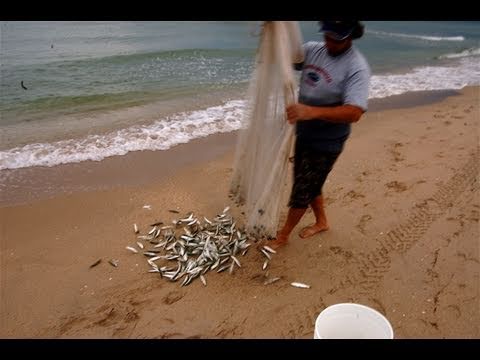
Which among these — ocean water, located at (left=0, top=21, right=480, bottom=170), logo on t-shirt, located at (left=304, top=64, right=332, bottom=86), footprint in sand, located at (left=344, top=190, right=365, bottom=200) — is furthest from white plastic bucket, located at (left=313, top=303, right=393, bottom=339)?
footprint in sand, located at (left=344, top=190, right=365, bottom=200)

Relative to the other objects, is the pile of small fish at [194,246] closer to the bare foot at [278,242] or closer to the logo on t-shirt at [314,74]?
the bare foot at [278,242]

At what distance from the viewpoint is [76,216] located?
595cm

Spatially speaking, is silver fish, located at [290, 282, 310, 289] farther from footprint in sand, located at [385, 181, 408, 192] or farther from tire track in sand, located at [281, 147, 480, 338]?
footprint in sand, located at [385, 181, 408, 192]

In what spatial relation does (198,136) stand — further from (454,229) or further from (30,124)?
(454,229)

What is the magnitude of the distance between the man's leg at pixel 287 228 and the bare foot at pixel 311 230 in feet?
0.95

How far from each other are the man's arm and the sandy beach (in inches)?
75.7

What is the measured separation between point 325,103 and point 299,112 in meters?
0.38

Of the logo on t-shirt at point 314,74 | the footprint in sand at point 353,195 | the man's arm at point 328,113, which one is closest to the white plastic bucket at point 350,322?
the man's arm at point 328,113

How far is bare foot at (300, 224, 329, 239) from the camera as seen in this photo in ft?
16.9

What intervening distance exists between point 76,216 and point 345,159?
5.01 metres

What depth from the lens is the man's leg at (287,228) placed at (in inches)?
185

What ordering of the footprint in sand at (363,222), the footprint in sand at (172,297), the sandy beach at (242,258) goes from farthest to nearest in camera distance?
the footprint in sand at (363,222) < the footprint in sand at (172,297) < the sandy beach at (242,258)
